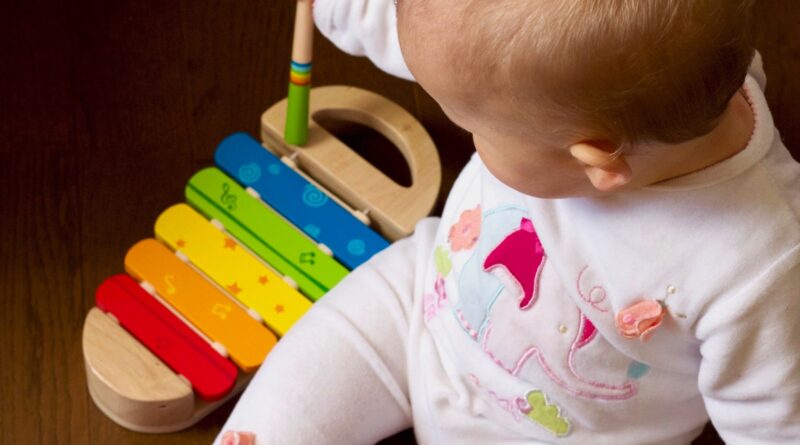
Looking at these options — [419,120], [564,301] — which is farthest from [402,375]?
[419,120]

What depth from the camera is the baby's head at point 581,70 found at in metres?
0.55

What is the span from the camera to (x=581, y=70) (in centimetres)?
56

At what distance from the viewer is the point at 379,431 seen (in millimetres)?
951

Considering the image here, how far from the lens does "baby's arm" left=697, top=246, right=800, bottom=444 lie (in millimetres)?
672

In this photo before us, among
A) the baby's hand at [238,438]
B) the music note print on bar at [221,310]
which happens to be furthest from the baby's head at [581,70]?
the music note print on bar at [221,310]

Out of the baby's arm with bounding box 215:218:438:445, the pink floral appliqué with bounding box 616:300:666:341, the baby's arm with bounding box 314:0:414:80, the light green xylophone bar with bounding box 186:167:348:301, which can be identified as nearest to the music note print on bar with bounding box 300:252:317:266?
the light green xylophone bar with bounding box 186:167:348:301

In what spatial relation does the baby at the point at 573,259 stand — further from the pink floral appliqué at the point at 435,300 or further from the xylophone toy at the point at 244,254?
the xylophone toy at the point at 244,254

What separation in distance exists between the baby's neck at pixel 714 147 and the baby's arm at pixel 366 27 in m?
0.29

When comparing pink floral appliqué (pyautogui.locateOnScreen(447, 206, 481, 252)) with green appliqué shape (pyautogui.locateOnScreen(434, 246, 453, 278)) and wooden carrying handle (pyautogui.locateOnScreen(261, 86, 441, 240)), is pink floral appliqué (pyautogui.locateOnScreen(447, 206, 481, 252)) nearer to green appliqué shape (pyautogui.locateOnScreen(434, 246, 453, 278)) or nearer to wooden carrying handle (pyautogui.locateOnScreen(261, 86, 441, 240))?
green appliqué shape (pyautogui.locateOnScreen(434, 246, 453, 278))

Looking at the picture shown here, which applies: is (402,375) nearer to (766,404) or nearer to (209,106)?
(766,404)

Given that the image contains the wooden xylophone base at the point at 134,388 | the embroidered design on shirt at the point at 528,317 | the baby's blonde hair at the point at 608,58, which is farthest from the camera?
the wooden xylophone base at the point at 134,388

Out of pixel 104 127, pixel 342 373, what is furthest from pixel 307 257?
pixel 104 127

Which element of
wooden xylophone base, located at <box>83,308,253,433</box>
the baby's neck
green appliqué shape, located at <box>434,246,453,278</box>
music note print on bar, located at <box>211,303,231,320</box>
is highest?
the baby's neck

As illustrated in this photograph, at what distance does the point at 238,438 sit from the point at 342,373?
0.10m
